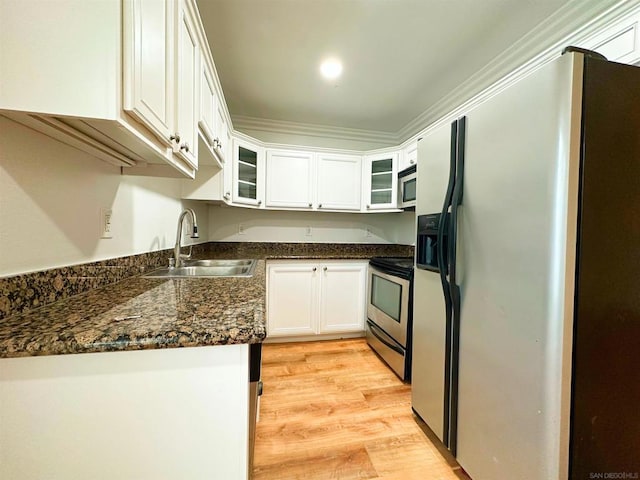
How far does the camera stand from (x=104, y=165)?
1.08m

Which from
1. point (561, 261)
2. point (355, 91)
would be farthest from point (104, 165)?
point (355, 91)

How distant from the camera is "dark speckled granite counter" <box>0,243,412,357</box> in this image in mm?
563

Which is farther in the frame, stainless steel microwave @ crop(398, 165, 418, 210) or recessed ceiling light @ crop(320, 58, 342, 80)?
stainless steel microwave @ crop(398, 165, 418, 210)

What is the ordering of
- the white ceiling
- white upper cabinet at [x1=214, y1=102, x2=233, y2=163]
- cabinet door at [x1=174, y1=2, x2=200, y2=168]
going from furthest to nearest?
white upper cabinet at [x1=214, y1=102, x2=233, y2=163] → the white ceiling → cabinet door at [x1=174, y1=2, x2=200, y2=168]

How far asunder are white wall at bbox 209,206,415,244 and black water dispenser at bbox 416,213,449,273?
1523 mm

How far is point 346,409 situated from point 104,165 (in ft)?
6.19

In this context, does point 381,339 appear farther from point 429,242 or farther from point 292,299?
point 429,242

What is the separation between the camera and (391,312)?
86.8 inches

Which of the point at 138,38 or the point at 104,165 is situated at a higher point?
the point at 138,38

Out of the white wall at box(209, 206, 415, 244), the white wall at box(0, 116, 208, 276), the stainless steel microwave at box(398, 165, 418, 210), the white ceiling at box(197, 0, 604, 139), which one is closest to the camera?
the white wall at box(0, 116, 208, 276)

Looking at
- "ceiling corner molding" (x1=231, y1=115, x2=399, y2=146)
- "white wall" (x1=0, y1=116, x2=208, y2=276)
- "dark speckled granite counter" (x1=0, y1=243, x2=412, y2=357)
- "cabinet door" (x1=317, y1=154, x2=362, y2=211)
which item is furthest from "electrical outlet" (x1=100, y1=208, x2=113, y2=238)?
"ceiling corner molding" (x1=231, y1=115, x2=399, y2=146)

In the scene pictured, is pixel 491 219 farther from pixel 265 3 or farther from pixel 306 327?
pixel 306 327

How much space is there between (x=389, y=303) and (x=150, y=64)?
84.7 inches

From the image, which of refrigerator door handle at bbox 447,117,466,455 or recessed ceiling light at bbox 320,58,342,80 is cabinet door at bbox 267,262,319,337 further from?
recessed ceiling light at bbox 320,58,342,80
